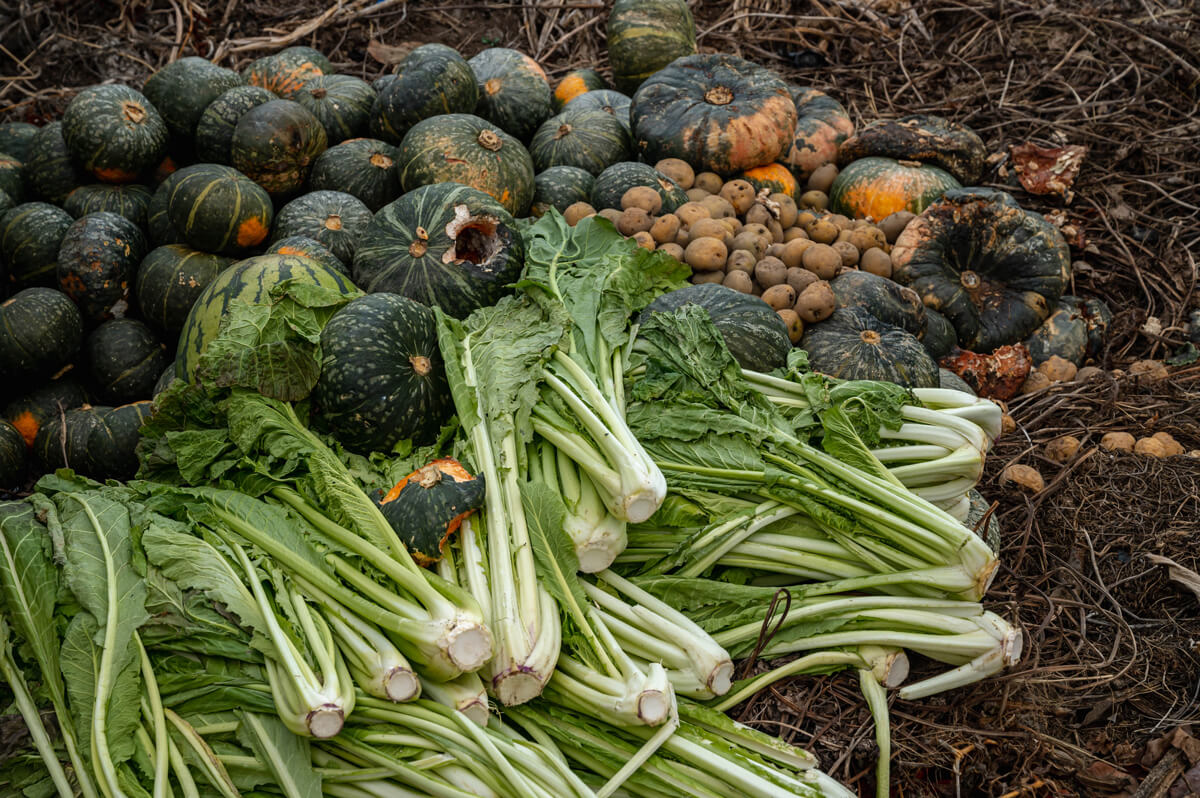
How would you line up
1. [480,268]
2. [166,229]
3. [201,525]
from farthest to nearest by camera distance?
[166,229] < [480,268] < [201,525]

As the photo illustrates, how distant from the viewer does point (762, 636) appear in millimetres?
2615

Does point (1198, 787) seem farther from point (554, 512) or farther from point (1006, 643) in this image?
point (554, 512)

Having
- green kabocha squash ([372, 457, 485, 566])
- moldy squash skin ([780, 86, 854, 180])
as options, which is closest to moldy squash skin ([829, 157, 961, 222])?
moldy squash skin ([780, 86, 854, 180])

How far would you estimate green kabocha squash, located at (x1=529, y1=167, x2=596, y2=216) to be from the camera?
5.05m

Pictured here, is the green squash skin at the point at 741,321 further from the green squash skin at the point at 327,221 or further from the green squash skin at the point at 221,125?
the green squash skin at the point at 221,125

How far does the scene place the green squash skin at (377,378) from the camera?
9.91 feet

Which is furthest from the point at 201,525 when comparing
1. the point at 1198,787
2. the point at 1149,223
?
the point at 1149,223

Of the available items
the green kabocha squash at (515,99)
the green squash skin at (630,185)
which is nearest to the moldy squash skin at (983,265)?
the green squash skin at (630,185)

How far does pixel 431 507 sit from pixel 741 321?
5.42ft

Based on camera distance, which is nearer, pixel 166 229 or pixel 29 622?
pixel 29 622

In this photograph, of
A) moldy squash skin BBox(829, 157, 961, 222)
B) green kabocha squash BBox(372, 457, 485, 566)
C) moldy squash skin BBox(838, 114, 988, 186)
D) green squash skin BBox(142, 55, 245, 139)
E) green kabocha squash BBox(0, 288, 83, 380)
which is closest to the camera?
green kabocha squash BBox(372, 457, 485, 566)

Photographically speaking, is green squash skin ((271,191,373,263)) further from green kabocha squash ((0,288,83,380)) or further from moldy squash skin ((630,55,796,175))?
moldy squash skin ((630,55,796,175))

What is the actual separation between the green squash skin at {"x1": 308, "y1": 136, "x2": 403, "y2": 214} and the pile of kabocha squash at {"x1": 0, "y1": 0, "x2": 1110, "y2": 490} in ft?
0.04

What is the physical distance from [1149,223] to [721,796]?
17.3ft
